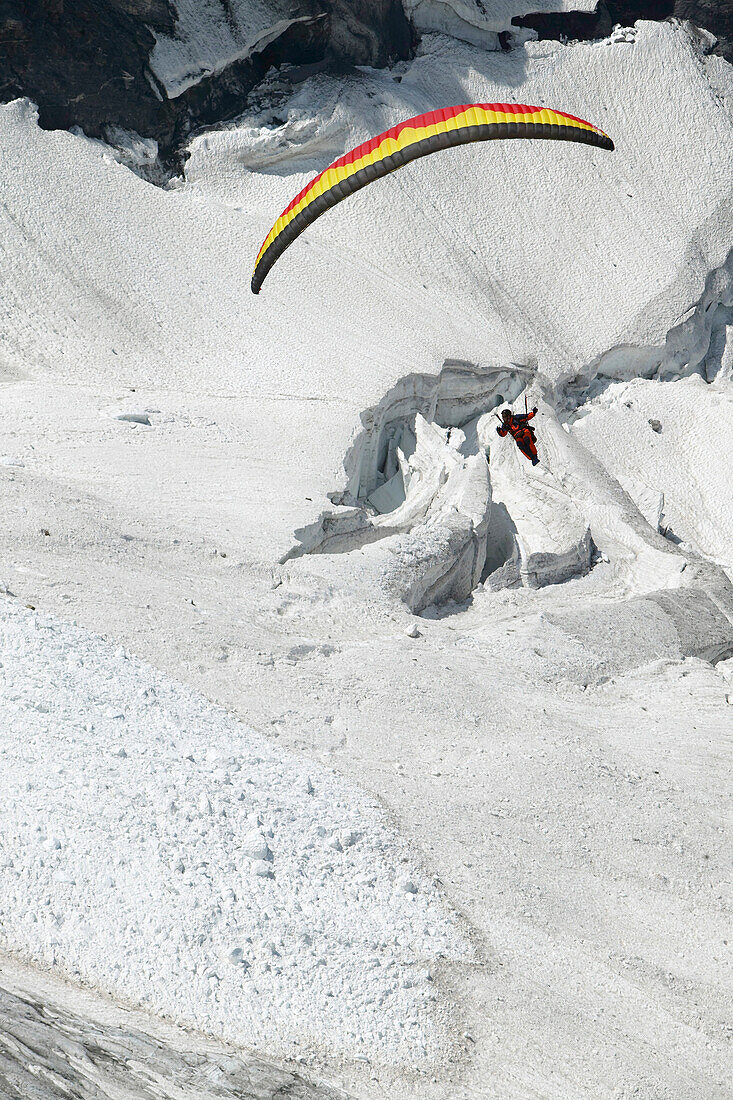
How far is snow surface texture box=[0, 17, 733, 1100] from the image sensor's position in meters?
6.93

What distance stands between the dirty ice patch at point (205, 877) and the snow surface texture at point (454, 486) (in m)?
0.10

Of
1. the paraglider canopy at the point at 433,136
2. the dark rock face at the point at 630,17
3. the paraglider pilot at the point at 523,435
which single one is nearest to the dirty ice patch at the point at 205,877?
the paraglider canopy at the point at 433,136

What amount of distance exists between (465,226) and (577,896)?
82.9 feet

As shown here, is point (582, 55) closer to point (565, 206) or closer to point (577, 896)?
point (565, 206)

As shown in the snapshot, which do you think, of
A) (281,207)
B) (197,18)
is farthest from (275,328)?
(197,18)

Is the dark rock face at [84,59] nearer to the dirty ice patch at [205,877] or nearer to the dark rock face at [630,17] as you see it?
the dark rock face at [630,17]

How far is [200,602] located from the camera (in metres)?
10.3

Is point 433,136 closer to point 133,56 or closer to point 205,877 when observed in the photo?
point 205,877

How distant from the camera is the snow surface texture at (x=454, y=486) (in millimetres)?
6926

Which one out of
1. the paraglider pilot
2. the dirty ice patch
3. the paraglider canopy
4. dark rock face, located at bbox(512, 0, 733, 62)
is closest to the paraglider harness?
the paraglider pilot

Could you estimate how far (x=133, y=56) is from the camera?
26.4m

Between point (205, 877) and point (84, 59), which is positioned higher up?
point (205, 877)

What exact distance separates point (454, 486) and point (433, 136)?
647cm

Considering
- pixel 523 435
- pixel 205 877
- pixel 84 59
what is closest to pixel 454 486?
pixel 523 435
